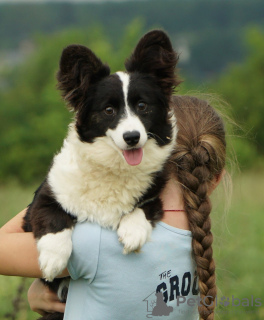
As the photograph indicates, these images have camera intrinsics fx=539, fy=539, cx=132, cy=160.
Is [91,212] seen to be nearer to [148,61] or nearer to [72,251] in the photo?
[72,251]

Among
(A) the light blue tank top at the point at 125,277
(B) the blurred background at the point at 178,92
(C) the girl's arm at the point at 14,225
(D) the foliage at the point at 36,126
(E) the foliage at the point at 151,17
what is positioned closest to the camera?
(A) the light blue tank top at the point at 125,277

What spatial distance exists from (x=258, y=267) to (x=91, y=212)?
135 inches

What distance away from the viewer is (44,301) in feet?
9.71

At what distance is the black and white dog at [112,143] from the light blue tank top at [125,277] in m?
0.29

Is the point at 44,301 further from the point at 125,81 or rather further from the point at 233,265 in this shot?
the point at 233,265

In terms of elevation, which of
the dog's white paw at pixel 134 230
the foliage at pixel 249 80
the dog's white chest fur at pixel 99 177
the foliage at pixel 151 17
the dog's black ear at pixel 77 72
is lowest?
the dog's white paw at pixel 134 230

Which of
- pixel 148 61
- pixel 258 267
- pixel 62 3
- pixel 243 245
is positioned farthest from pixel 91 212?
pixel 62 3

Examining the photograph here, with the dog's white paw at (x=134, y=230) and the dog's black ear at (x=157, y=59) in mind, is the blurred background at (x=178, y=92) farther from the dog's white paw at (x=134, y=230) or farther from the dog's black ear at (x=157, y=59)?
the dog's white paw at (x=134, y=230)

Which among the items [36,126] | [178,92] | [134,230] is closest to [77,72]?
[178,92]

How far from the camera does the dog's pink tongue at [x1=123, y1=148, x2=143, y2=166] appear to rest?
2914 mm

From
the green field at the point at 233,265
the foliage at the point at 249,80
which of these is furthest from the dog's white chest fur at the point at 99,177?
the foliage at the point at 249,80

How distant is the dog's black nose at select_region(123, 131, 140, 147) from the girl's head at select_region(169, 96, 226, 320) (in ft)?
0.76

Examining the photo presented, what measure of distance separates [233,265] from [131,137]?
323cm

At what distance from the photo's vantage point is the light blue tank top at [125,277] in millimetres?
2316
